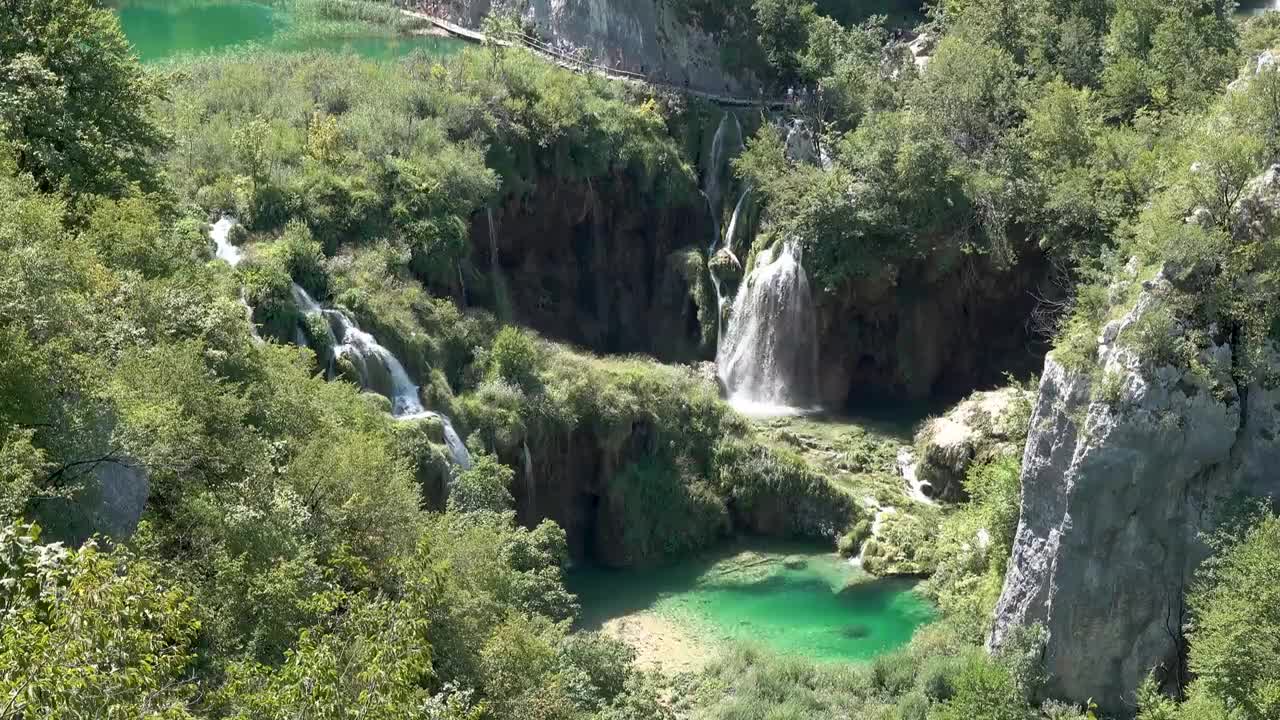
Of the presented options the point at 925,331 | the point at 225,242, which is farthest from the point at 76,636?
the point at 925,331

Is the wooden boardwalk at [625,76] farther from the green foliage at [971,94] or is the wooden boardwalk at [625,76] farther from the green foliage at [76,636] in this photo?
the green foliage at [76,636]

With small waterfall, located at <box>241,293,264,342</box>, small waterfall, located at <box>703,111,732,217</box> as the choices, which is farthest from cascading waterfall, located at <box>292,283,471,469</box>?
small waterfall, located at <box>703,111,732,217</box>

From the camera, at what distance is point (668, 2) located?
5919 cm

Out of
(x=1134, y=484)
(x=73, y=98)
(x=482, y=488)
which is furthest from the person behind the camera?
(x=482, y=488)

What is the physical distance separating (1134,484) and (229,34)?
53872 mm

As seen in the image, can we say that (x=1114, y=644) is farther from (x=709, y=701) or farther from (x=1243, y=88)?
(x=1243, y=88)

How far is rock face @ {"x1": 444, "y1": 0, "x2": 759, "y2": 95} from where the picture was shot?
190 feet

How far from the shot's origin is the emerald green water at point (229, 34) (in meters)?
63.7

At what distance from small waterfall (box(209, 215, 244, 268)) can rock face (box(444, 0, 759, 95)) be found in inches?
961

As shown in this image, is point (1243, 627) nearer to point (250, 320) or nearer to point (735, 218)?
point (250, 320)

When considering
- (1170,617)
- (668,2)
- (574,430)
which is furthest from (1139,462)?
(668,2)

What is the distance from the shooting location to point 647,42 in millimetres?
59000

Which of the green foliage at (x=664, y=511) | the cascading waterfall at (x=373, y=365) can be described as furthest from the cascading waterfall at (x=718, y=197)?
the cascading waterfall at (x=373, y=365)

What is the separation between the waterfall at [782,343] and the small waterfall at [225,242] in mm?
18362
